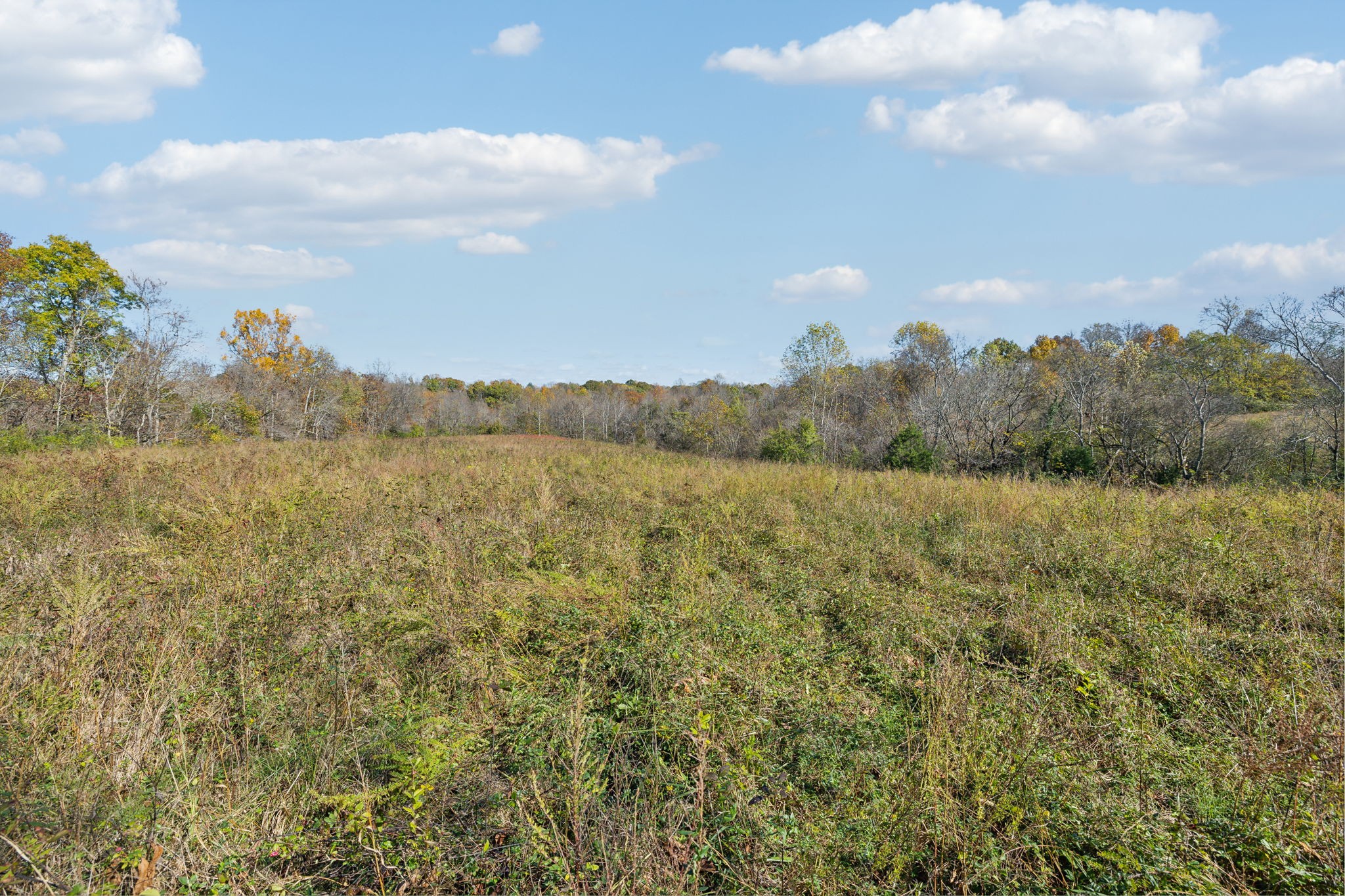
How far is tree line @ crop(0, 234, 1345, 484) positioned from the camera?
17.4 meters

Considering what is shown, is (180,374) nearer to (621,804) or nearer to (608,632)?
(608,632)

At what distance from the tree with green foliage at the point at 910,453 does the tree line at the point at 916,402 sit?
47mm

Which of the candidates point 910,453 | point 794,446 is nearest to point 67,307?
point 794,446

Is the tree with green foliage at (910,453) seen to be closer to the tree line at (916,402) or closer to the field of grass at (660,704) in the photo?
the tree line at (916,402)

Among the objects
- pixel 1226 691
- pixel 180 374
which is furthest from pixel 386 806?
pixel 180 374

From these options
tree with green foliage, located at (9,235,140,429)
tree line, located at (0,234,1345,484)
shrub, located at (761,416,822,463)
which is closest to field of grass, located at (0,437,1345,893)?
tree line, located at (0,234,1345,484)

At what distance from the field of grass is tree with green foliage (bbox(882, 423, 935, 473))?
35.9 feet

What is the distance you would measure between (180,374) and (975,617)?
2775 cm

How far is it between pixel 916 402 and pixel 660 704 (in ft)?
74.9

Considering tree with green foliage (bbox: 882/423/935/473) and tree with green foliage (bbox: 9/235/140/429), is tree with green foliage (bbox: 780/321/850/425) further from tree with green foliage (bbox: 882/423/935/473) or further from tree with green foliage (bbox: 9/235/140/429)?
tree with green foliage (bbox: 9/235/140/429)

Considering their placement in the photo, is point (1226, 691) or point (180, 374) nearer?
point (1226, 691)

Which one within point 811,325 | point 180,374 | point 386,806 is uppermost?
point 811,325

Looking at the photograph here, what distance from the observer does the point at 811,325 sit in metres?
29.7

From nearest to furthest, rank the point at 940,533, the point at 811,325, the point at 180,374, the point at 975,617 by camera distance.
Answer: the point at 975,617 < the point at 940,533 < the point at 180,374 < the point at 811,325
